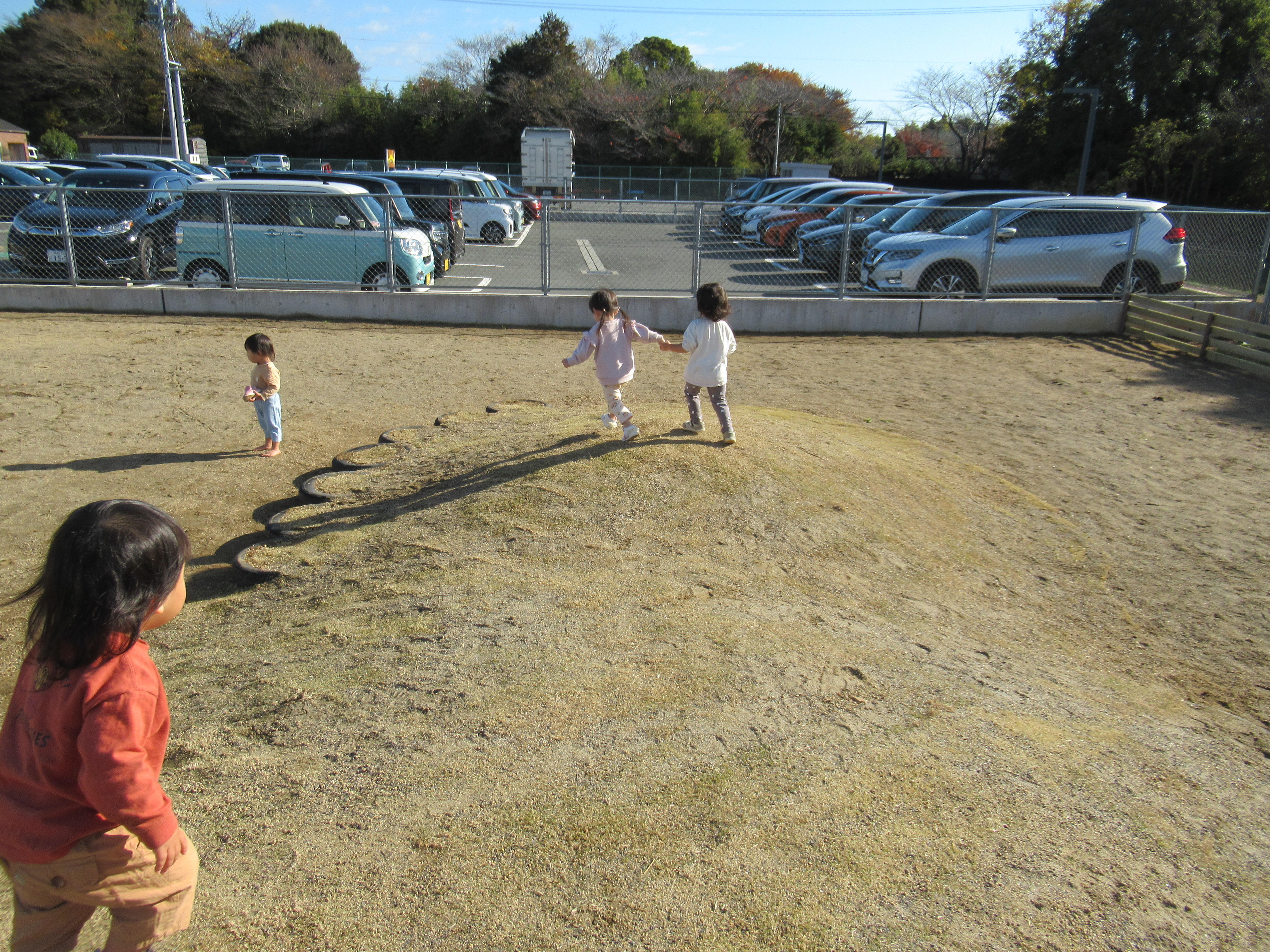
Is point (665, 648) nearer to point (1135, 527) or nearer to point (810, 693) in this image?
point (810, 693)

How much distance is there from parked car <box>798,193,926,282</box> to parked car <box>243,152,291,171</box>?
32.8 meters

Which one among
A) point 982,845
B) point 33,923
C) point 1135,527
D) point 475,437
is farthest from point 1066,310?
point 33,923

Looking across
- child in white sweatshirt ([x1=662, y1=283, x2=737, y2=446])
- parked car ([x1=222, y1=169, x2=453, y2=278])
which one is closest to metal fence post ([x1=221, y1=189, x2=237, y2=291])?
parked car ([x1=222, y1=169, x2=453, y2=278])

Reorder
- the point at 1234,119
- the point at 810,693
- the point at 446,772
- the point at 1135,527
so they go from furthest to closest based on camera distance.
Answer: the point at 1234,119 < the point at 1135,527 < the point at 810,693 < the point at 446,772

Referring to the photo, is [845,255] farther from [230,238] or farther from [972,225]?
[230,238]

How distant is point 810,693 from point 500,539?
7.33ft

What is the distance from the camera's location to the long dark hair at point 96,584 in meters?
1.81

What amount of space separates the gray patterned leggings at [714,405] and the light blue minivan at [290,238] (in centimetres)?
770

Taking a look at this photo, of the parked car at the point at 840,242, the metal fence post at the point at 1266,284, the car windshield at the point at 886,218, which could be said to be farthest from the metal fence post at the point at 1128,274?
the car windshield at the point at 886,218

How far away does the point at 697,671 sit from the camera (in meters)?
Answer: 3.61

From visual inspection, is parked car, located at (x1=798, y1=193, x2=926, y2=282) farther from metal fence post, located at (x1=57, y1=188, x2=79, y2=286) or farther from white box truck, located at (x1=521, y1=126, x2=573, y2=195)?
white box truck, located at (x1=521, y1=126, x2=573, y2=195)

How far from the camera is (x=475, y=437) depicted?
23.2 ft

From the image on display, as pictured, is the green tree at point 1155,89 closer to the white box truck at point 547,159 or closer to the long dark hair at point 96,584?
the white box truck at point 547,159

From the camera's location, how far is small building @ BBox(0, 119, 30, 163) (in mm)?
41594
